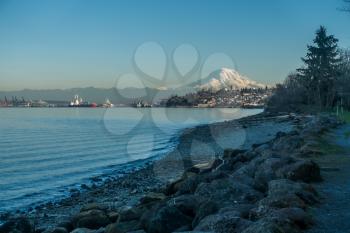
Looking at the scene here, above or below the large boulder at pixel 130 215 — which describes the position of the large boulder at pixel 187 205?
above

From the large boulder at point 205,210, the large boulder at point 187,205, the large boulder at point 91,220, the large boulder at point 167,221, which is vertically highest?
the large boulder at point 205,210

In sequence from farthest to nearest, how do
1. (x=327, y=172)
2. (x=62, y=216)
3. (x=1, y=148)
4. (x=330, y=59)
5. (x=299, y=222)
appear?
(x=330, y=59) → (x=1, y=148) → (x=62, y=216) → (x=327, y=172) → (x=299, y=222)

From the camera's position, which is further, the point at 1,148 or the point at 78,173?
the point at 1,148

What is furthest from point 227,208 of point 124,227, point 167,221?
point 124,227

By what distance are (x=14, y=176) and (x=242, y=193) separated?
71.2 feet

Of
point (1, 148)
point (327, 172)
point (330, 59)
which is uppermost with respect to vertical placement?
point (330, 59)

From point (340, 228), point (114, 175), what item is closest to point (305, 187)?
point (340, 228)

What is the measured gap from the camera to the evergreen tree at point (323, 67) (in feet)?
245

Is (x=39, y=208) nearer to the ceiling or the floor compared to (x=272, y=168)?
nearer to the floor

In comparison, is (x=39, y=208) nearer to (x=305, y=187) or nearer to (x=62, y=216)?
(x=62, y=216)

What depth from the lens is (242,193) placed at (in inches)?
398

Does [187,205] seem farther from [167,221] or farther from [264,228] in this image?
[264,228]

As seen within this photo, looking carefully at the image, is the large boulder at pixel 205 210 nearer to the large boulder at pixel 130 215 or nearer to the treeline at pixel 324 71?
the large boulder at pixel 130 215

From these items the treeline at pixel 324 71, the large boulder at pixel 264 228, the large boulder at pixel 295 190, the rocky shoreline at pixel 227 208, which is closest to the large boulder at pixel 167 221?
the rocky shoreline at pixel 227 208
